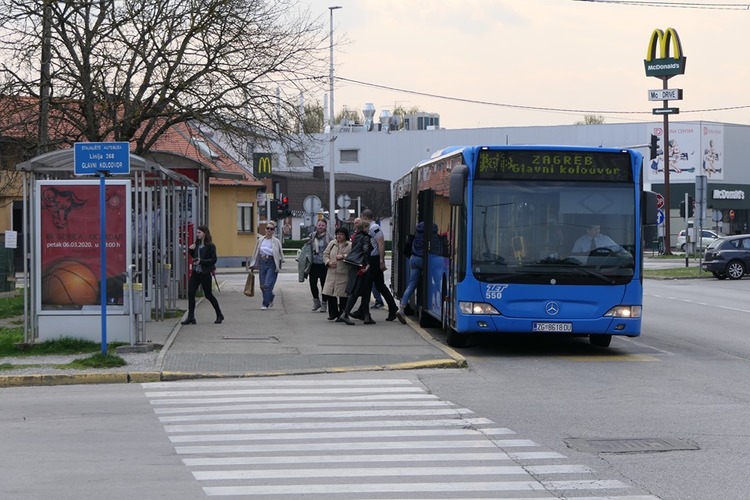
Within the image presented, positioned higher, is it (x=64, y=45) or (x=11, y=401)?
(x=64, y=45)

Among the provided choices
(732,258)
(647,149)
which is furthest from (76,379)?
(647,149)

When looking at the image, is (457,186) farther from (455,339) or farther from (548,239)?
(455,339)

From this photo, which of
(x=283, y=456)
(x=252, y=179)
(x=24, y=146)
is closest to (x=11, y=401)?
(x=283, y=456)

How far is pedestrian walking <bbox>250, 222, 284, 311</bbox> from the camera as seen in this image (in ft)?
73.9

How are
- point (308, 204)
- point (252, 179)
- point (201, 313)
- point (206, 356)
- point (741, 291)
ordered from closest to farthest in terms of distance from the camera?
1. point (206, 356)
2. point (201, 313)
3. point (741, 291)
4. point (308, 204)
5. point (252, 179)

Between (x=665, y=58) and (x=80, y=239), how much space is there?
173ft

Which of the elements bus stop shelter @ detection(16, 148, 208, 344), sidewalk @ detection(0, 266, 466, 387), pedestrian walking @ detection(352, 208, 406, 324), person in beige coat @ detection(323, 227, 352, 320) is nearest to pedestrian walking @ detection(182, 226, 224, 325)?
sidewalk @ detection(0, 266, 466, 387)

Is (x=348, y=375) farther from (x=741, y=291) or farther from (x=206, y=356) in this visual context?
(x=741, y=291)

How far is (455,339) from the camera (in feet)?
54.5

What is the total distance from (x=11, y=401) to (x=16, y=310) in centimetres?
1110

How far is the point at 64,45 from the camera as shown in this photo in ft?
76.0

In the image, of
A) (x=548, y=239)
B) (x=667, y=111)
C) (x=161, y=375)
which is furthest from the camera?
(x=667, y=111)

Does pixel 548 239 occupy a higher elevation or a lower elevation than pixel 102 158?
lower

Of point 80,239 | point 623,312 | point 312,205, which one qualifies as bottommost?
point 623,312
